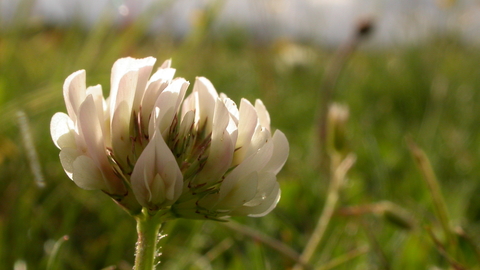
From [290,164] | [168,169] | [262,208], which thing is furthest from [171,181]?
[290,164]

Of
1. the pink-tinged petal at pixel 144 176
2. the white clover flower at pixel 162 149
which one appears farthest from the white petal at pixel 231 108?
the pink-tinged petal at pixel 144 176

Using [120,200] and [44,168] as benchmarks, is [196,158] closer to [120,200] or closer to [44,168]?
[120,200]

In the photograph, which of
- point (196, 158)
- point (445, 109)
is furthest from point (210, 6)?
point (445, 109)

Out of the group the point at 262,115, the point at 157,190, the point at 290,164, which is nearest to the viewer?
the point at 157,190

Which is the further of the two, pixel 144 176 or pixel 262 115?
pixel 262 115

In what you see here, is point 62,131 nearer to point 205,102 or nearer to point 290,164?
point 205,102

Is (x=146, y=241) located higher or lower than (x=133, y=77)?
lower

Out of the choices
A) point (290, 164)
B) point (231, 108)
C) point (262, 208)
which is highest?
point (231, 108)

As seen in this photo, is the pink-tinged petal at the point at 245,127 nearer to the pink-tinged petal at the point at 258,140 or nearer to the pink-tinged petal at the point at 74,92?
the pink-tinged petal at the point at 258,140
